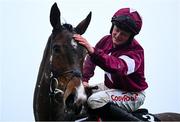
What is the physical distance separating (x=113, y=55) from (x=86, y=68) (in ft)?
3.00

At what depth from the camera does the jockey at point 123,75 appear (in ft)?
23.5

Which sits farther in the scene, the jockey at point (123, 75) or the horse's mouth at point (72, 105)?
the jockey at point (123, 75)

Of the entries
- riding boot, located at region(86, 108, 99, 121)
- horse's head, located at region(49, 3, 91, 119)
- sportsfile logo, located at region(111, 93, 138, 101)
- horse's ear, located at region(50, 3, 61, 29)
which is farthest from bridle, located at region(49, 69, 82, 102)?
horse's ear, located at region(50, 3, 61, 29)

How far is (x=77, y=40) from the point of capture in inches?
279

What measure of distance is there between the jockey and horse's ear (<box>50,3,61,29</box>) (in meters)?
0.51

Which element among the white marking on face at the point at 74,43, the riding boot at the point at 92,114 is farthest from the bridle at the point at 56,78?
the riding boot at the point at 92,114

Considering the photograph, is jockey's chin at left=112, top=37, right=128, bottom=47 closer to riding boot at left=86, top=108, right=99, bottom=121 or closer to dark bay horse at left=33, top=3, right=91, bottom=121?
dark bay horse at left=33, top=3, right=91, bottom=121

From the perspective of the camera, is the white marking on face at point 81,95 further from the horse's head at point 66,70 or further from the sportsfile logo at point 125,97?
the sportsfile logo at point 125,97

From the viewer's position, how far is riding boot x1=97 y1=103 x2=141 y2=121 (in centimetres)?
715

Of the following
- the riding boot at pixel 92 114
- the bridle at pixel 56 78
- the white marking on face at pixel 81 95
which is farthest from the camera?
the riding boot at pixel 92 114

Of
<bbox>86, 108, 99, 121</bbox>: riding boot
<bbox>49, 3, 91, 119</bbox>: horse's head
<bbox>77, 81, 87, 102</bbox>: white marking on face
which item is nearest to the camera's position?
<bbox>77, 81, 87, 102</bbox>: white marking on face

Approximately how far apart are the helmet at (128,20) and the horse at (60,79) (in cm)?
67

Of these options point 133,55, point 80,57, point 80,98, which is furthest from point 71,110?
point 133,55

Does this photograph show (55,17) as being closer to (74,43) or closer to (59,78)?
(74,43)
